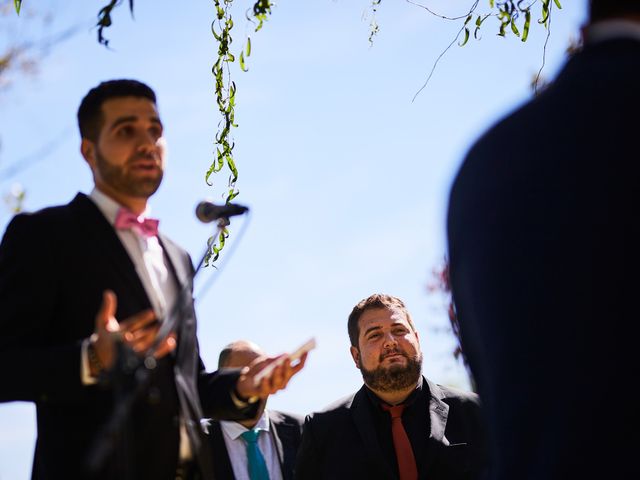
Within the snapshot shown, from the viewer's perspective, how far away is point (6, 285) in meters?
2.85

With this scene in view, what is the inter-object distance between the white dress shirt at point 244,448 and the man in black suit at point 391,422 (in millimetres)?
323

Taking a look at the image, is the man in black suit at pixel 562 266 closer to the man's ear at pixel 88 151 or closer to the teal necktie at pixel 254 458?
the man's ear at pixel 88 151

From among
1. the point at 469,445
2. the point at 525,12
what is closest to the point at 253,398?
the point at 525,12

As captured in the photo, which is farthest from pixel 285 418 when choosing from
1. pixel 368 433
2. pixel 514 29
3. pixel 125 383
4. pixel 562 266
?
pixel 562 266

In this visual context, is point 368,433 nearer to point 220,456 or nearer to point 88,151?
point 220,456

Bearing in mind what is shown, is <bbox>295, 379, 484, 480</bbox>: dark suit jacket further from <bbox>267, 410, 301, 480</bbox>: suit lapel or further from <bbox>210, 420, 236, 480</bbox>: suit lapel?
<bbox>210, 420, 236, 480</bbox>: suit lapel

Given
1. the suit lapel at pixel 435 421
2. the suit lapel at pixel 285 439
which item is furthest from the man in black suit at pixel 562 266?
the suit lapel at pixel 285 439

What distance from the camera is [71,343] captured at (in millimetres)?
2816

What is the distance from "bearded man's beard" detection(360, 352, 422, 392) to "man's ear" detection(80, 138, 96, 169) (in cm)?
335

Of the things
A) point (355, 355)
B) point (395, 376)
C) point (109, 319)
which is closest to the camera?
point (109, 319)

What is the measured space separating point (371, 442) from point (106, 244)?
130 inches

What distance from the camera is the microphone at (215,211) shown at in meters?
2.94

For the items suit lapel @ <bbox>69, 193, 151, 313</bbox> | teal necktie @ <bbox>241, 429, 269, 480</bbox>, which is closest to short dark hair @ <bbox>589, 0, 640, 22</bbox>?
suit lapel @ <bbox>69, 193, 151, 313</bbox>

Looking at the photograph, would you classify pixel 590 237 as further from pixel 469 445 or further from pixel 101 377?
pixel 469 445
